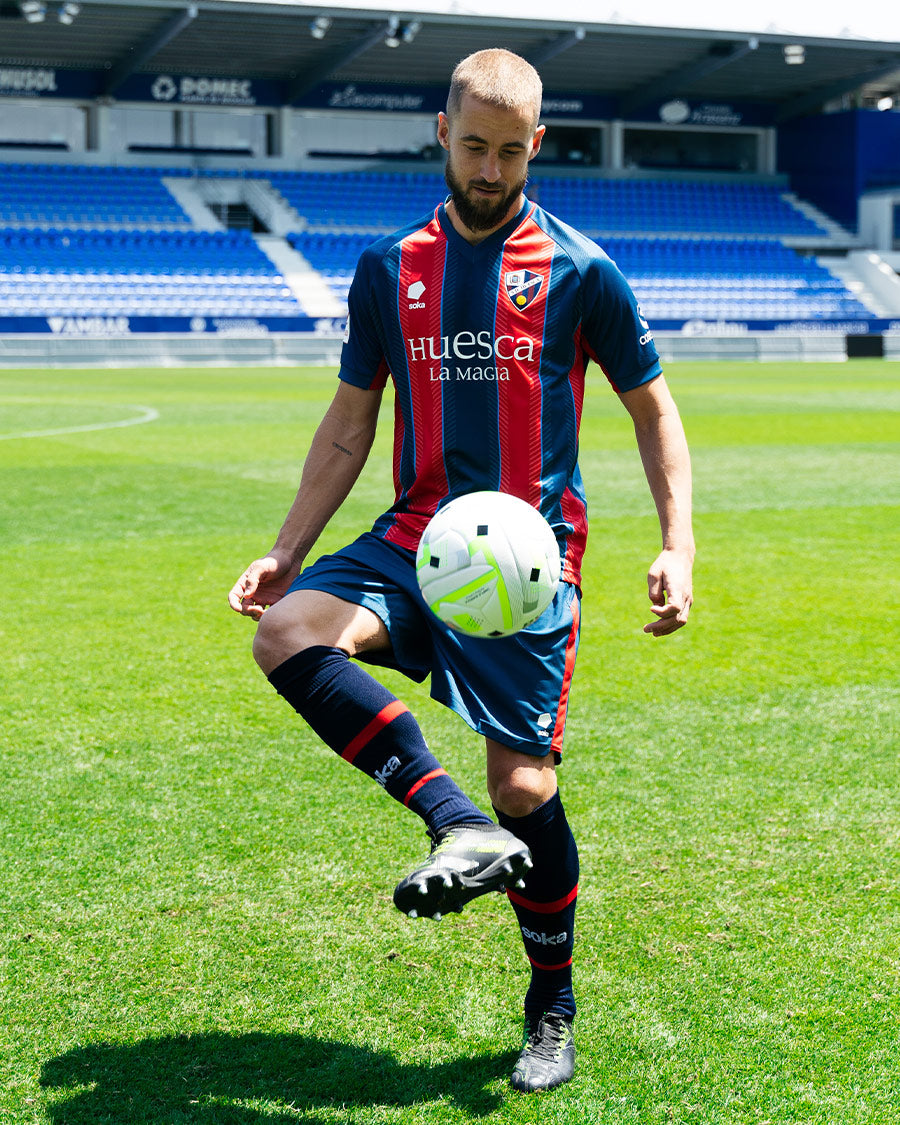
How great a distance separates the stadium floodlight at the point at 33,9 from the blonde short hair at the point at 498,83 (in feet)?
114

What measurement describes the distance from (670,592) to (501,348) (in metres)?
0.64

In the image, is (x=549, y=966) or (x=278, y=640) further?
(x=549, y=966)

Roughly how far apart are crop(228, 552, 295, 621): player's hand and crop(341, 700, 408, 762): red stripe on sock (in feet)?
1.48

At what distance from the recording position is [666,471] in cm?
302

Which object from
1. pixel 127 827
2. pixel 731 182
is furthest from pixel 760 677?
pixel 731 182

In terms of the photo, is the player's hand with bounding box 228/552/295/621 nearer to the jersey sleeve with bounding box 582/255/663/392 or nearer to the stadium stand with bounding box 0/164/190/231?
the jersey sleeve with bounding box 582/255/663/392

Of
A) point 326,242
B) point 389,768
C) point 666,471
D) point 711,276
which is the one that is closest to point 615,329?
point 666,471

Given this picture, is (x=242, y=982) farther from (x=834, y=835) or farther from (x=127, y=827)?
(x=834, y=835)

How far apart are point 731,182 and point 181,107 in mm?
19200

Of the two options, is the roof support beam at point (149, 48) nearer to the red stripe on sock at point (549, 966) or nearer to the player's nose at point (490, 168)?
the player's nose at point (490, 168)

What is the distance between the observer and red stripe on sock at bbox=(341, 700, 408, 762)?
2.69 metres

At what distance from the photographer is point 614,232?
42.9 meters

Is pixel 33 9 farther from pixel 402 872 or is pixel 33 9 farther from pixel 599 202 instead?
pixel 402 872

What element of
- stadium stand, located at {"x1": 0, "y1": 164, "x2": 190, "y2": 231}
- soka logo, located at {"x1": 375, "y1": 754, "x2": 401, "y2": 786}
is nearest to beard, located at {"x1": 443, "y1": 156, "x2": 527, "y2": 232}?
soka logo, located at {"x1": 375, "y1": 754, "x2": 401, "y2": 786}
